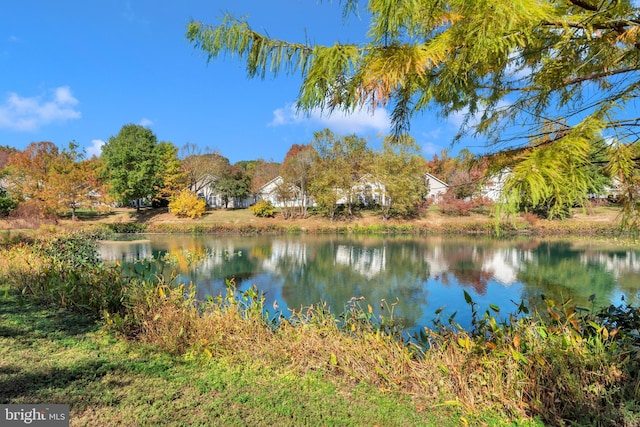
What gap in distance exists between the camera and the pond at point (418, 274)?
28.0 ft

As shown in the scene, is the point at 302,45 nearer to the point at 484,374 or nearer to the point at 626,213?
the point at 626,213

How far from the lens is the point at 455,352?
3.25 meters

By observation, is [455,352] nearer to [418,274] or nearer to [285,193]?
[418,274]

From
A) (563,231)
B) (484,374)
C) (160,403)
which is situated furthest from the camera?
(563,231)

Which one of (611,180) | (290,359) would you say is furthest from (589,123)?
(290,359)

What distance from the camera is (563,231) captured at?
2811cm

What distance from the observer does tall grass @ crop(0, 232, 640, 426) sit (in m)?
2.60

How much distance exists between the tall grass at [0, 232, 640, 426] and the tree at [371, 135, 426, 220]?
28.9 meters

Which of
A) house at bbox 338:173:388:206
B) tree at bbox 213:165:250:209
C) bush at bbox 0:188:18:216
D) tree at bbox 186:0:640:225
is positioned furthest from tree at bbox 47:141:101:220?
tree at bbox 186:0:640:225

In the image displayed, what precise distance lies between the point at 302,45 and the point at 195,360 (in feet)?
9.57

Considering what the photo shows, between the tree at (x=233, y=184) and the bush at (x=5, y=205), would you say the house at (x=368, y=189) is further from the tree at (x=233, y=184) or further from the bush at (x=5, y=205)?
the bush at (x=5, y=205)

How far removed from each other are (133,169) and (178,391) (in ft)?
117

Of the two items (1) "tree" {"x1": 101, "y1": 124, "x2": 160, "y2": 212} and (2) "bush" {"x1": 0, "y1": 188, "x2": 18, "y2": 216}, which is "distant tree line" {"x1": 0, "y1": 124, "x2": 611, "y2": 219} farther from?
(2) "bush" {"x1": 0, "y1": 188, "x2": 18, "y2": 216}

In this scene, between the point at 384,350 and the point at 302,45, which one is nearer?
the point at 302,45
